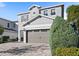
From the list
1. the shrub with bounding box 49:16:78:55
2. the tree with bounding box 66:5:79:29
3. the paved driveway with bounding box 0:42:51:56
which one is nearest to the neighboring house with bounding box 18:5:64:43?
the tree with bounding box 66:5:79:29

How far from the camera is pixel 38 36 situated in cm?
1986

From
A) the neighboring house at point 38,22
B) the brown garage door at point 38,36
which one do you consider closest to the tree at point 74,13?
the neighboring house at point 38,22

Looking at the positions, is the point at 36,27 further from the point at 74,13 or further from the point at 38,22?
the point at 74,13

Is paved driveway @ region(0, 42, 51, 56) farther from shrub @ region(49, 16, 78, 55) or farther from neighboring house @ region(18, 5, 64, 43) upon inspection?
neighboring house @ region(18, 5, 64, 43)

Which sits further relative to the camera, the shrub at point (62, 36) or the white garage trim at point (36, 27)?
the white garage trim at point (36, 27)

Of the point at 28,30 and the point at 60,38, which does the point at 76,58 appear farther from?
the point at 28,30

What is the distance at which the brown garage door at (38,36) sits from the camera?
19.1 metres

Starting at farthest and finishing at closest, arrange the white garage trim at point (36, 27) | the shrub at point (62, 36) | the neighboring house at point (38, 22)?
the neighboring house at point (38, 22)
the white garage trim at point (36, 27)
the shrub at point (62, 36)

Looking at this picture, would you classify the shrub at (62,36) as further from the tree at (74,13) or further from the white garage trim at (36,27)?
the white garage trim at (36,27)

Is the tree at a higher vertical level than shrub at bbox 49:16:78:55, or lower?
higher

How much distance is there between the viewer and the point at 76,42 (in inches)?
447

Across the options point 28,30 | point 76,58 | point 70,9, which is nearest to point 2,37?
point 28,30

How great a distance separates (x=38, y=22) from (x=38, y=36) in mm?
2114

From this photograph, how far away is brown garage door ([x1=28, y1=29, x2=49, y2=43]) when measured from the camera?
19.1 m
